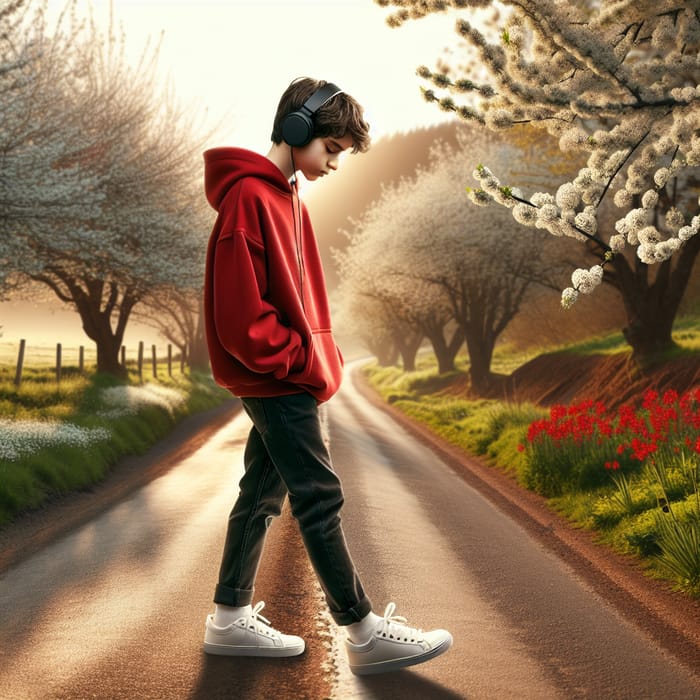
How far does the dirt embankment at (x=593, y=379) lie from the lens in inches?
607

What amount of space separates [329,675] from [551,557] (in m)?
3.30

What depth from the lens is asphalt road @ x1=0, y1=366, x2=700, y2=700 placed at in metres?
3.34

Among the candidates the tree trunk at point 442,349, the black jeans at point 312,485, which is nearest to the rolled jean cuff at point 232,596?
the black jeans at point 312,485

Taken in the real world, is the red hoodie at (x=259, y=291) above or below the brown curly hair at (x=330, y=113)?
below

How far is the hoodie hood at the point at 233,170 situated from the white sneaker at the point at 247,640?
1984 millimetres

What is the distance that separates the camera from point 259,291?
10.2ft

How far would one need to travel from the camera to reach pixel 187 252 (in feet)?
64.7

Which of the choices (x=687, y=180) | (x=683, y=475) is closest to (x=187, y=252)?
(x=687, y=180)

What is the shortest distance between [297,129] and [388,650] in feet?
7.78

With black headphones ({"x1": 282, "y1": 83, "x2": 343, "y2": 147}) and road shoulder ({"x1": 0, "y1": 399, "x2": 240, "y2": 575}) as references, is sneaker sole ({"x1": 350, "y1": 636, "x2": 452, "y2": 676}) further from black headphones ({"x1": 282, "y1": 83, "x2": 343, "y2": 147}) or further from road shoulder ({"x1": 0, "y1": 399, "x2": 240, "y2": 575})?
road shoulder ({"x1": 0, "y1": 399, "x2": 240, "y2": 575})

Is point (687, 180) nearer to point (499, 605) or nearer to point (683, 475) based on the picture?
point (683, 475)

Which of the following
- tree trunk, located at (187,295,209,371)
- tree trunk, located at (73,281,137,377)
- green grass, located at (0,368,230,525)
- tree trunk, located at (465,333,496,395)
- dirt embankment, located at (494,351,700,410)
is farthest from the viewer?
tree trunk, located at (187,295,209,371)

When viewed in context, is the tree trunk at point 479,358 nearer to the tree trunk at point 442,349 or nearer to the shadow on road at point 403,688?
the tree trunk at point 442,349

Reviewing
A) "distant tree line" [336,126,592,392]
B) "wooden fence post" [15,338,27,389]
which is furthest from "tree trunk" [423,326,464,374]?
"wooden fence post" [15,338,27,389]
